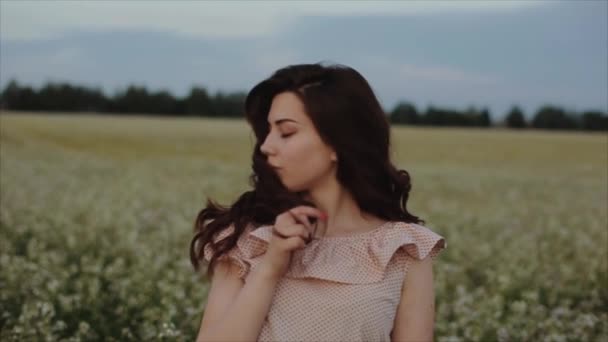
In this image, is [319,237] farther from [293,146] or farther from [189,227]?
[189,227]

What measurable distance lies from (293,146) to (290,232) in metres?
0.26

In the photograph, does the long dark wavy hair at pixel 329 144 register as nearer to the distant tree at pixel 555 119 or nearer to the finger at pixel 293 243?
the finger at pixel 293 243

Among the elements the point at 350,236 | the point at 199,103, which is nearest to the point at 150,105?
the point at 199,103

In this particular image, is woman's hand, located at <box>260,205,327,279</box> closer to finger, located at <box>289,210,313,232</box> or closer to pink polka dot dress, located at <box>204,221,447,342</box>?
finger, located at <box>289,210,313,232</box>

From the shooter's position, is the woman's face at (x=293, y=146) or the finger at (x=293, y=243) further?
the woman's face at (x=293, y=146)

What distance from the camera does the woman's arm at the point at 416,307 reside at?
283 cm

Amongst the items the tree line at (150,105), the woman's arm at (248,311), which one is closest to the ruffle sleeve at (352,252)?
the woman's arm at (248,311)

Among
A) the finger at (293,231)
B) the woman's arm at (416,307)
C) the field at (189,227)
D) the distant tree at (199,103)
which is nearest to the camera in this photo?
the finger at (293,231)

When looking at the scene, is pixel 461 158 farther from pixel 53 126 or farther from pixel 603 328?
pixel 603 328

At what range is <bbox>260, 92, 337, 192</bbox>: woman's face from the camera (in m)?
2.75

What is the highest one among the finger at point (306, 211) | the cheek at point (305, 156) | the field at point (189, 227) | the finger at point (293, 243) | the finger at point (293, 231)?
the cheek at point (305, 156)

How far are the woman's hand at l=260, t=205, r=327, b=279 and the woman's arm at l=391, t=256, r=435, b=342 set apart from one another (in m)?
0.37

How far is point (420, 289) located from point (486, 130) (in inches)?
921

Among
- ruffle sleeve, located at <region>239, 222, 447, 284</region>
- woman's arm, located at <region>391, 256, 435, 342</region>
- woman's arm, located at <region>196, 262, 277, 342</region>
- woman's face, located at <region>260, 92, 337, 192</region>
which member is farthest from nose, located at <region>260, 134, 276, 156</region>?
woman's arm, located at <region>391, 256, 435, 342</region>
